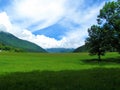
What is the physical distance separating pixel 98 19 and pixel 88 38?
7.66 metres

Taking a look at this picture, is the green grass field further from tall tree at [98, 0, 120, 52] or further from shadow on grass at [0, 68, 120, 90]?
tall tree at [98, 0, 120, 52]

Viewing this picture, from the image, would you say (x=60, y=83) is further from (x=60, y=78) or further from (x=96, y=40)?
(x=96, y=40)

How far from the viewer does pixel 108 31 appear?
86188 mm

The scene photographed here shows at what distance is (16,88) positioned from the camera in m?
19.0

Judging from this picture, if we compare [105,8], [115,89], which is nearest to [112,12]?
[105,8]

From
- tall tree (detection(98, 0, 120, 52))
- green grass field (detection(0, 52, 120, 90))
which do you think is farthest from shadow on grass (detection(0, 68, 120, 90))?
tall tree (detection(98, 0, 120, 52))

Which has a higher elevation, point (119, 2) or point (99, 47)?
point (119, 2)

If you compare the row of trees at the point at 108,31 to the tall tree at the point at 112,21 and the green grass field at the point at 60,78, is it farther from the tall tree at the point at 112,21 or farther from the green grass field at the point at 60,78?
the green grass field at the point at 60,78

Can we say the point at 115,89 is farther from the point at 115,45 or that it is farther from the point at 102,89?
the point at 115,45

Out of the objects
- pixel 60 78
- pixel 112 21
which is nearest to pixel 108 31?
pixel 112 21

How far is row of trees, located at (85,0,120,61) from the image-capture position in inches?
3354

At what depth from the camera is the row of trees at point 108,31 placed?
85188 millimetres

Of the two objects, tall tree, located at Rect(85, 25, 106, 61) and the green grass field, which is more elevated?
tall tree, located at Rect(85, 25, 106, 61)

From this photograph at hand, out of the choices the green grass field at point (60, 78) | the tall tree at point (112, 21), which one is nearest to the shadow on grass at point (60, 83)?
the green grass field at point (60, 78)
